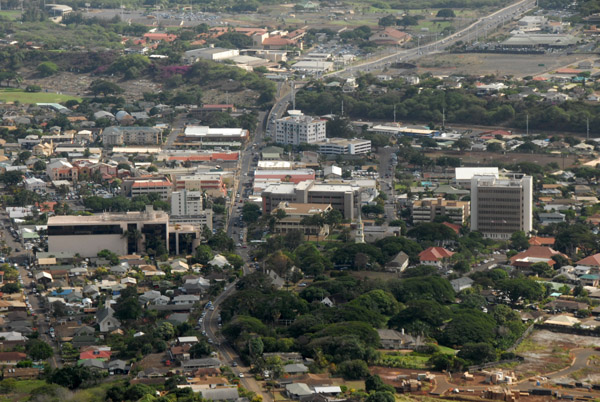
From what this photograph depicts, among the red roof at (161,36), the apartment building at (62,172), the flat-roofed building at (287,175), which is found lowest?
the flat-roofed building at (287,175)

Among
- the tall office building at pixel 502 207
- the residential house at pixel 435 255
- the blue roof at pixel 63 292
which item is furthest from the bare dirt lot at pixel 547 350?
the blue roof at pixel 63 292

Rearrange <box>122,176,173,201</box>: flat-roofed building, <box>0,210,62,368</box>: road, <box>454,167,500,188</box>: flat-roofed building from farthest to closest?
<box>454,167,500,188</box>: flat-roofed building, <box>122,176,173,201</box>: flat-roofed building, <box>0,210,62,368</box>: road

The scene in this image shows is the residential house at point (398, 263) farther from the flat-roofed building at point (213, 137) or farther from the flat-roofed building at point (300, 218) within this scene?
the flat-roofed building at point (213, 137)

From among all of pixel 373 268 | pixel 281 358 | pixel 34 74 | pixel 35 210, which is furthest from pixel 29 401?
pixel 34 74

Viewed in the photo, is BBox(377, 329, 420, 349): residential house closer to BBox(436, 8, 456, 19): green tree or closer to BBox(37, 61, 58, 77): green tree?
BBox(37, 61, 58, 77): green tree

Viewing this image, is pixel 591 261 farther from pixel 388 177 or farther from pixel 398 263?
pixel 388 177

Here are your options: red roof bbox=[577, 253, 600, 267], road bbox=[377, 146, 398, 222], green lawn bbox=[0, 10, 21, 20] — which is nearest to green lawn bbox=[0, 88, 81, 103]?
road bbox=[377, 146, 398, 222]
